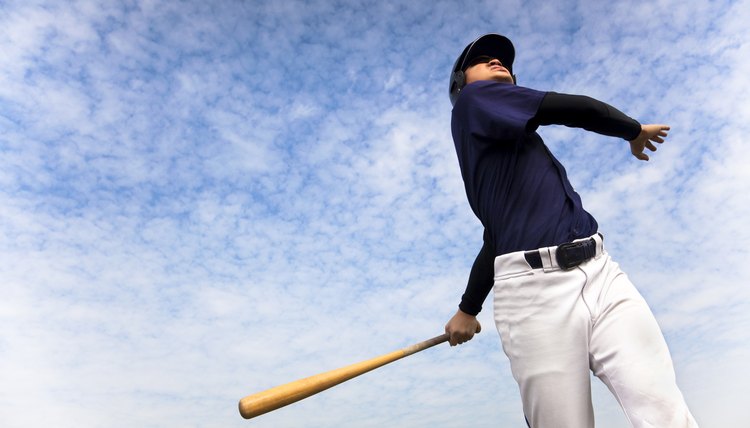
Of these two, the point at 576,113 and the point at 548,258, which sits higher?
the point at 576,113

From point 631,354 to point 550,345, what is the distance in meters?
0.38

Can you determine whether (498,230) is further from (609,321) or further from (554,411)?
(554,411)

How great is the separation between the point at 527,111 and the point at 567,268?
974 mm

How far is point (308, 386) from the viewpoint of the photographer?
339 cm

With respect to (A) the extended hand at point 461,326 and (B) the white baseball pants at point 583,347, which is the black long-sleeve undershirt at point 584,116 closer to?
(B) the white baseball pants at point 583,347

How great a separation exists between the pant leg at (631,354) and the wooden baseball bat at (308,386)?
4.49 feet

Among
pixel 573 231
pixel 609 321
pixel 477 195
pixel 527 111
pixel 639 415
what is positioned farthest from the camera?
pixel 477 195

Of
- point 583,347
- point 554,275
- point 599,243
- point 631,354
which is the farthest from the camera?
point 599,243

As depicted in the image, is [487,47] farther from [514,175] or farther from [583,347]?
[583,347]

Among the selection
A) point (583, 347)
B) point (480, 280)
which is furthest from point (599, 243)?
point (480, 280)

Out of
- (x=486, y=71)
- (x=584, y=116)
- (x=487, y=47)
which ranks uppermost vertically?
(x=487, y=47)

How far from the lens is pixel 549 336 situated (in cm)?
276

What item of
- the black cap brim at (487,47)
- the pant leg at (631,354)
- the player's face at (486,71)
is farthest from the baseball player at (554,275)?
the black cap brim at (487,47)

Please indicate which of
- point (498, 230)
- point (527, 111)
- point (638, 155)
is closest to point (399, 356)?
point (498, 230)
